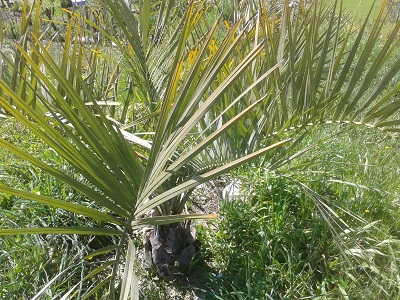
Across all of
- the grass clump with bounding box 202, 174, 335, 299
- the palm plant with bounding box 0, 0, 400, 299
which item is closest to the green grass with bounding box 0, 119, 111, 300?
the palm plant with bounding box 0, 0, 400, 299

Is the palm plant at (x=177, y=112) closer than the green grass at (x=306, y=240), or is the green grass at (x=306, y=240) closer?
the palm plant at (x=177, y=112)

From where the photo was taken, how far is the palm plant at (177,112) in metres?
1.09

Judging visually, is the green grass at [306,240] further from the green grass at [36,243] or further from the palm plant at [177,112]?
the green grass at [36,243]

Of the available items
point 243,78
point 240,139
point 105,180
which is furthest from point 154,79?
point 105,180

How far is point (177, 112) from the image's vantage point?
4.06ft

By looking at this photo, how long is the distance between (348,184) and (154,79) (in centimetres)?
108

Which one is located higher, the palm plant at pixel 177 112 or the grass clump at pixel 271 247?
the palm plant at pixel 177 112

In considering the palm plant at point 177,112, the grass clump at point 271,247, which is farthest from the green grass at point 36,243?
the grass clump at point 271,247

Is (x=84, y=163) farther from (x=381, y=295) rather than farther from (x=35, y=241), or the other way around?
(x=381, y=295)

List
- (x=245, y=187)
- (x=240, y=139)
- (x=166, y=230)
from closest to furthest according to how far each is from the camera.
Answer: (x=240, y=139) < (x=166, y=230) < (x=245, y=187)

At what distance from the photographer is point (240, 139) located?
5.42 ft

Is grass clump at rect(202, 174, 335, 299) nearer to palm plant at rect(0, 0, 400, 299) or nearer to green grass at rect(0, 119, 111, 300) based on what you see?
palm plant at rect(0, 0, 400, 299)

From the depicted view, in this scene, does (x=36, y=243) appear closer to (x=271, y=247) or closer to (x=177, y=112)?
(x=271, y=247)

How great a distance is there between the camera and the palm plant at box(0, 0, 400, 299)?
1.09m
